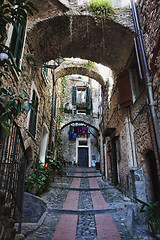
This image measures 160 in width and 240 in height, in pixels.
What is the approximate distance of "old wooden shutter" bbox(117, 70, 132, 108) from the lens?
5358 mm

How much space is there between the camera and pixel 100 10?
211 inches

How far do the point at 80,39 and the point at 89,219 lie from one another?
5563 mm

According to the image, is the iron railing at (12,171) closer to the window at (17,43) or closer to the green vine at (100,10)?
the window at (17,43)

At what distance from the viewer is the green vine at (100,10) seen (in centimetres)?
530

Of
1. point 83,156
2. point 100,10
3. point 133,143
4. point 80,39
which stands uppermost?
point 100,10

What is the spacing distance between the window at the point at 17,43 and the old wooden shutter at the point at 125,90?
10.8 ft

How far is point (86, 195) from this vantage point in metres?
5.85

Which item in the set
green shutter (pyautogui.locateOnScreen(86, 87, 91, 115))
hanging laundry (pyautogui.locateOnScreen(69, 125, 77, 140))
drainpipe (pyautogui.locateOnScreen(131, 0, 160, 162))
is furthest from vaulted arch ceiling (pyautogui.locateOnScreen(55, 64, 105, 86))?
hanging laundry (pyautogui.locateOnScreen(69, 125, 77, 140))

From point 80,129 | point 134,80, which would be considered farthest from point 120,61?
point 80,129

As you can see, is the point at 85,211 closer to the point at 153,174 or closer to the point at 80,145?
the point at 153,174

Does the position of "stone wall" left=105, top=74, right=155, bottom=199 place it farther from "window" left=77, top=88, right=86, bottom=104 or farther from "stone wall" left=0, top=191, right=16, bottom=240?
"window" left=77, top=88, right=86, bottom=104

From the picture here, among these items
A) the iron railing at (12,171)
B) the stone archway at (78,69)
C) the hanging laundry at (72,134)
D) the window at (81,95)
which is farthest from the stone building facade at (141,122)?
the window at (81,95)

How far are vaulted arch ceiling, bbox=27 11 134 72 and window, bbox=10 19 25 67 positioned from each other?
793mm

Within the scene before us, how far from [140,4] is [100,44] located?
1726mm
